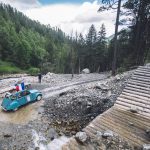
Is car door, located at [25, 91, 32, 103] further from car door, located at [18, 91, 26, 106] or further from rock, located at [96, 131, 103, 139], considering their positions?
rock, located at [96, 131, 103, 139]

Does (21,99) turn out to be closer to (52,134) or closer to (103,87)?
(52,134)

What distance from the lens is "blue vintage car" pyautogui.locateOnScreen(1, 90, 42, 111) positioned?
1884 centimetres

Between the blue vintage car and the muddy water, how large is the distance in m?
0.51

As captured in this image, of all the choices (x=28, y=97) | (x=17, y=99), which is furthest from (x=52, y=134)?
(x=28, y=97)

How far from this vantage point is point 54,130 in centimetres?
1448

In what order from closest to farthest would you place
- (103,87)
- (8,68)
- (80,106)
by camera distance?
(80,106), (103,87), (8,68)

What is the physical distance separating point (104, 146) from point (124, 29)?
26.6m

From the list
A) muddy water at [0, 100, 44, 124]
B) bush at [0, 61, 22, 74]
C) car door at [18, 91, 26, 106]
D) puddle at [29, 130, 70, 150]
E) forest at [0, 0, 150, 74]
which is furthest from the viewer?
bush at [0, 61, 22, 74]

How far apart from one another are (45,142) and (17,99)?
7.91m

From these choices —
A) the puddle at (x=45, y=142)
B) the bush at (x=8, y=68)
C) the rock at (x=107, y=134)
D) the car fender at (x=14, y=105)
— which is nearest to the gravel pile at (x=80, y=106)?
the puddle at (x=45, y=142)

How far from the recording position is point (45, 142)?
504 inches

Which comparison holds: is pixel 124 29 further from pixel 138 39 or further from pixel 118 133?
pixel 118 133

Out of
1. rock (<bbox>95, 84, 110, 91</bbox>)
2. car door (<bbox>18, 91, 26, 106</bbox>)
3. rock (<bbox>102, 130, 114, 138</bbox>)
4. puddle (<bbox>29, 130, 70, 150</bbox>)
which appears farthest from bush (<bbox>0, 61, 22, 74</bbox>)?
rock (<bbox>102, 130, 114, 138</bbox>)

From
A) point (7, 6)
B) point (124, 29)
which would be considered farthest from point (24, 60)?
point (7, 6)
